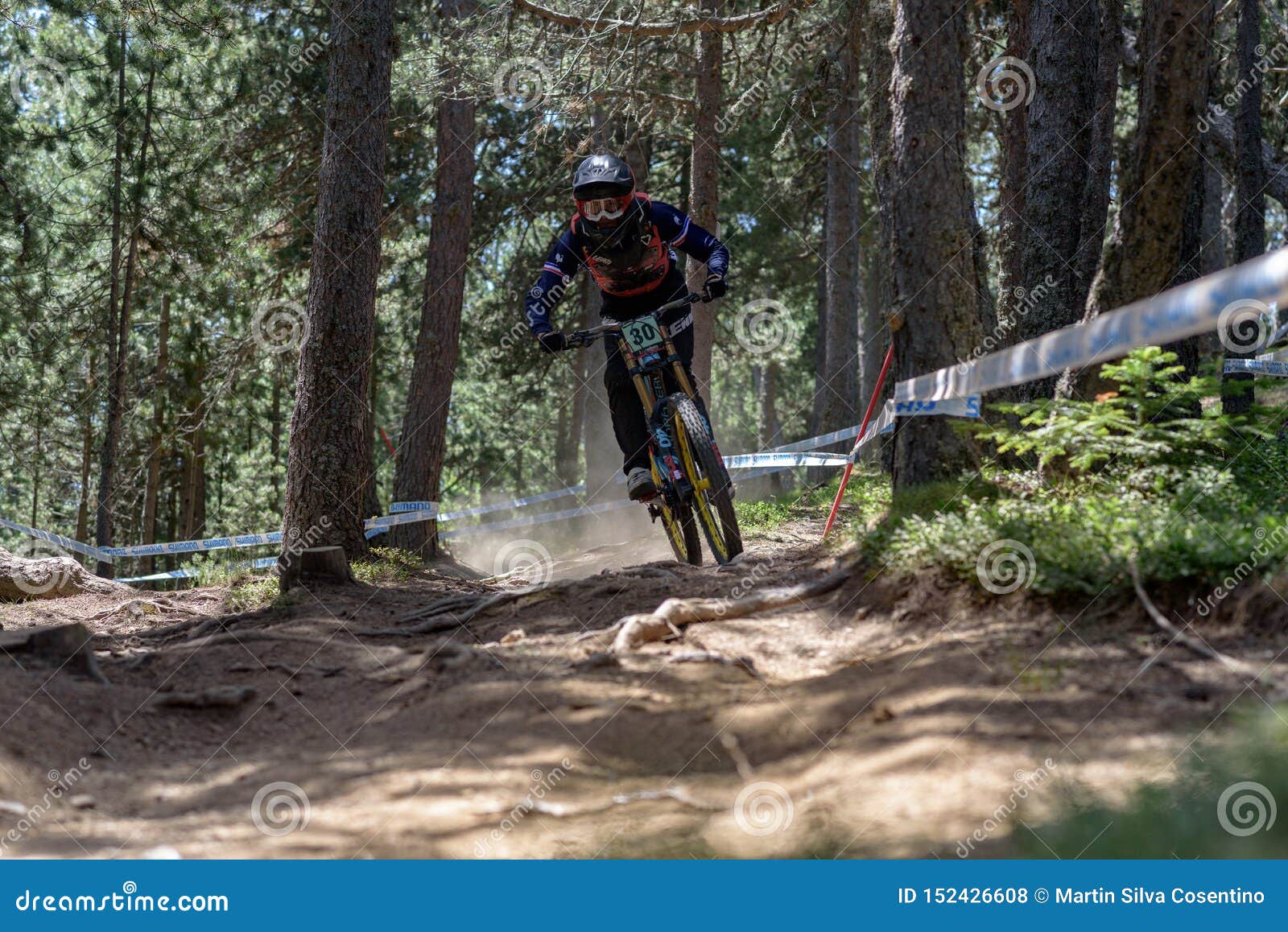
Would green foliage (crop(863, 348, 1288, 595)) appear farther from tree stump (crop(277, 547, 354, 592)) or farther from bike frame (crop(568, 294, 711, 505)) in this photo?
tree stump (crop(277, 547, 354, 592))

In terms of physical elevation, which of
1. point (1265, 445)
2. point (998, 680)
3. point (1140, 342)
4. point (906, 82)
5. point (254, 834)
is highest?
point (906, 82)

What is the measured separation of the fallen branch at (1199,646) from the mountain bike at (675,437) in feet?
9.72

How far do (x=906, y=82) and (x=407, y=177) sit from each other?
1141cm

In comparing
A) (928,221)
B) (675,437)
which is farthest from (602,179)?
(928,221)

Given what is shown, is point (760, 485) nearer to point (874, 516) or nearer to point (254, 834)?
point (874, 516)

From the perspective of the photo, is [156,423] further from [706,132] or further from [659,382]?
[659,382]

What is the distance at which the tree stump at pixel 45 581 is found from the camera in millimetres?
9883

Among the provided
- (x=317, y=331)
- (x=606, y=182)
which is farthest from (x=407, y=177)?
(x=606, y=182)

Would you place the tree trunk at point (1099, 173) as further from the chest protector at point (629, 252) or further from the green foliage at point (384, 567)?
the green foliage at point (384, 567)

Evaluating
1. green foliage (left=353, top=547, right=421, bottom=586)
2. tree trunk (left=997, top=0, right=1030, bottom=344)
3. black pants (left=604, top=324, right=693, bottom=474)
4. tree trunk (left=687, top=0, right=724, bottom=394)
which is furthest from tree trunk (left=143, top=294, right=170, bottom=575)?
black pants (left=604, top=324, right=693, bottom=474)

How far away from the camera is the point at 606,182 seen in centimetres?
652

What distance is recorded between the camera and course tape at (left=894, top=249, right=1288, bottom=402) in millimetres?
3479

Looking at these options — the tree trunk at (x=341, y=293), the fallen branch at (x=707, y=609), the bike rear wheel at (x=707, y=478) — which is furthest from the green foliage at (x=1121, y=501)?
the tree trunk at (x=341, y=293)

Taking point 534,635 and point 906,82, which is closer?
point 534,635
